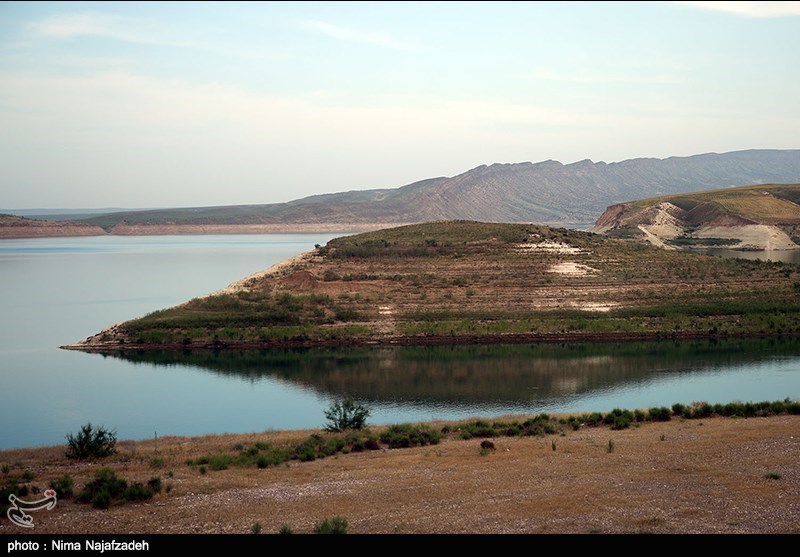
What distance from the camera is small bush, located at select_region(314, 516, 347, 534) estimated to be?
13.0 meters

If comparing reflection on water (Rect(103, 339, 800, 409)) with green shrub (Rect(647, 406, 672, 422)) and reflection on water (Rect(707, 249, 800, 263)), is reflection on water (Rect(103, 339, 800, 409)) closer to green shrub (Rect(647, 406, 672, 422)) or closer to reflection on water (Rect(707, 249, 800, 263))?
green shrub (Rect(647, 406, 672, 422))

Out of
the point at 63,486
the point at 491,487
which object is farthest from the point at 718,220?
the point at 63,486

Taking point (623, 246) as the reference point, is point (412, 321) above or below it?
below

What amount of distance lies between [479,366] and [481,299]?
41.3 feet

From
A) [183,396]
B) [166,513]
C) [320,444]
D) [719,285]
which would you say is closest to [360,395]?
[183,396]

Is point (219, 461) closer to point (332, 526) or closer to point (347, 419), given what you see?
point (347, 419)

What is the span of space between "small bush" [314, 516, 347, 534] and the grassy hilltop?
34400 millimetres

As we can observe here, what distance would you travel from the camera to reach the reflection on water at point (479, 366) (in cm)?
3472

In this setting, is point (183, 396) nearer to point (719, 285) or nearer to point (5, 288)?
point (719, 285)

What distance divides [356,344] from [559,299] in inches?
548

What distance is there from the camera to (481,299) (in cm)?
5306

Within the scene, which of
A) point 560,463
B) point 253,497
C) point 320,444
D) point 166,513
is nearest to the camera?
point 166,513

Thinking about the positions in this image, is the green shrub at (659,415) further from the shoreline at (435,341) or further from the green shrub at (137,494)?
the shoreline at (435,341)

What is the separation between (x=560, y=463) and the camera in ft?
61.5
